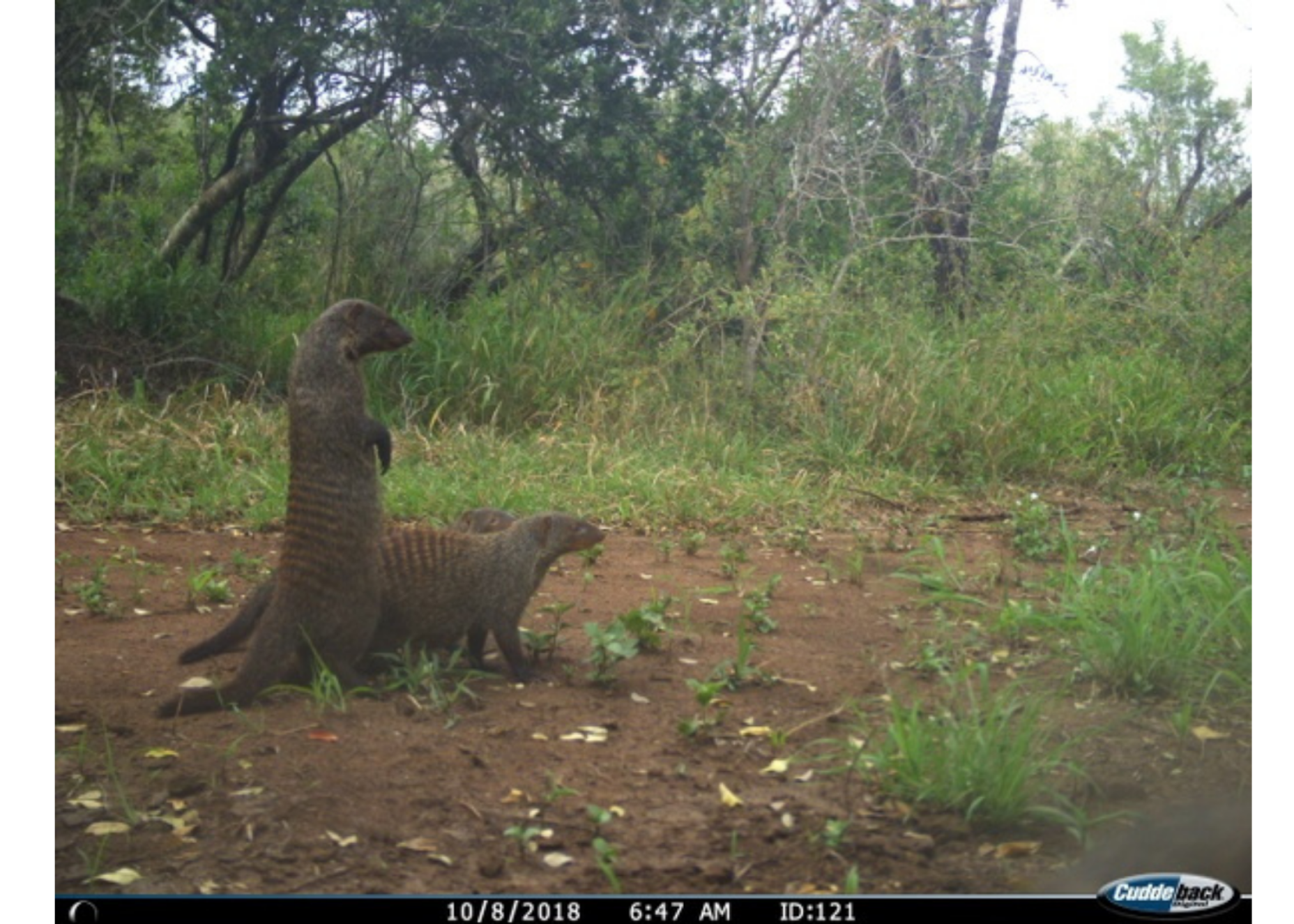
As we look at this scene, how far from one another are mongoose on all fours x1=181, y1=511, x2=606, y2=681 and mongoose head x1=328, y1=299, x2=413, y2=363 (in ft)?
1.52

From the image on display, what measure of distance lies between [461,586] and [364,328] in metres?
0.67

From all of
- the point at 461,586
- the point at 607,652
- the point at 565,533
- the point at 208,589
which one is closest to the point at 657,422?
the point at 565,533

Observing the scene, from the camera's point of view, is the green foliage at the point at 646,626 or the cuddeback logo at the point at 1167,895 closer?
the cuddeback logo at the point at 1167,895

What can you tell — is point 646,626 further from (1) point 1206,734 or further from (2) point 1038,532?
(1) point 1206,734

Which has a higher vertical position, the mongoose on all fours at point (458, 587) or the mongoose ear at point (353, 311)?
the mongoose ear at point (353, 311)

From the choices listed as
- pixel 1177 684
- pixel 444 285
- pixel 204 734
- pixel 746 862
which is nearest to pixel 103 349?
pixel 444 285

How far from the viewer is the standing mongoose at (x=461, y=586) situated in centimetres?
296

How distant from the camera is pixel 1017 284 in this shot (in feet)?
15.1

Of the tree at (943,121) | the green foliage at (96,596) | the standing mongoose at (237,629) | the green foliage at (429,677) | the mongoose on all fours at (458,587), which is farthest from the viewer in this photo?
the tree at (943,121)

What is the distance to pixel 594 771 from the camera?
2.34 metres

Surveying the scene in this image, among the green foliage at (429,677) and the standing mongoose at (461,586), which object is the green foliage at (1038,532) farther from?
the green foliage at (429,677)

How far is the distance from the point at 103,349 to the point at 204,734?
5.31ft

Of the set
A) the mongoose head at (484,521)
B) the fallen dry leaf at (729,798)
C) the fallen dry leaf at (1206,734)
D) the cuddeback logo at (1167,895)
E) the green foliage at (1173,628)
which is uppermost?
the mongoose head at (484,521)

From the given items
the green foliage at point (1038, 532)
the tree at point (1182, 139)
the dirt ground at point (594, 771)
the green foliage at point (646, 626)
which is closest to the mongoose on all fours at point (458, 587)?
the dirt ground at point (594, 771)
